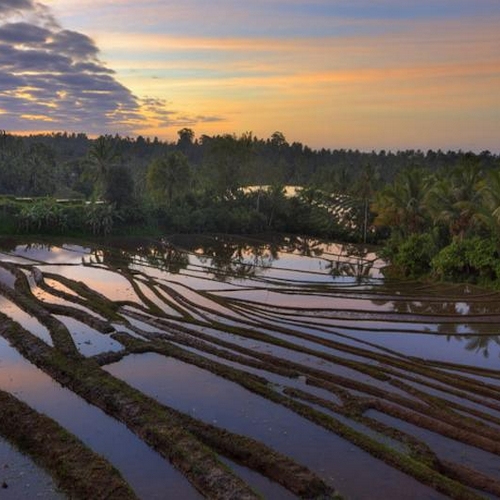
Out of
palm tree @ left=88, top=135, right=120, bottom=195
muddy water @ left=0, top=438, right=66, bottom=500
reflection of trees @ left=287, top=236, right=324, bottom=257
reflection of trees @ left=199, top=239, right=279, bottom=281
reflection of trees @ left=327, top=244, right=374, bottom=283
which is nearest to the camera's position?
muddy water @ left=0, top=438, right=66, bottom=500

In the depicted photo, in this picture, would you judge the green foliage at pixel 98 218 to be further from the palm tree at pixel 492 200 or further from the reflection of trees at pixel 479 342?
the reflection of trees at pixel 479 342

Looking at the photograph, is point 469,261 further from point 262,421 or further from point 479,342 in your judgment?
point 262,421

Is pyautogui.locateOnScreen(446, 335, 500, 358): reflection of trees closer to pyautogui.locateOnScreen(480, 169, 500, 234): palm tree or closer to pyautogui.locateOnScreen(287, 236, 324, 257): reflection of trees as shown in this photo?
pyautogui.locateOnScreen(480, 169, 500, 234): palm tree

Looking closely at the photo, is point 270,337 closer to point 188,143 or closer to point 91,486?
point 91,486

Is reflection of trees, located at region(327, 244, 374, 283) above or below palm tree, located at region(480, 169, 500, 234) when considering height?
below

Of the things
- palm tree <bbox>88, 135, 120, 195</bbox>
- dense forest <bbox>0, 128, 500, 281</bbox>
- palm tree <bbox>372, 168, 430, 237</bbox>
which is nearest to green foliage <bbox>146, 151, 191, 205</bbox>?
dense forest <bbox>0, 128, 500, 281</bbox>

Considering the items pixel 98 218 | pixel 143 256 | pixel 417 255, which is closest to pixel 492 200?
pixel 417 255

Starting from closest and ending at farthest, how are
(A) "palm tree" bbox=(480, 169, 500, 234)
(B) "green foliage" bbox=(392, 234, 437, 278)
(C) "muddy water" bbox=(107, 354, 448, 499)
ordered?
(C) "muddy water" bbox=(107, 354, 448, 499), (A) "palm tree" bbox=(480, 169, 500, 234), (B) "green foliage" bbox=(392, 234, 437, 278)

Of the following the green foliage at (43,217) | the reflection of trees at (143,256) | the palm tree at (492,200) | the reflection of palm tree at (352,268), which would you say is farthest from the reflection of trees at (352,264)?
the green foliage at (43,217)
